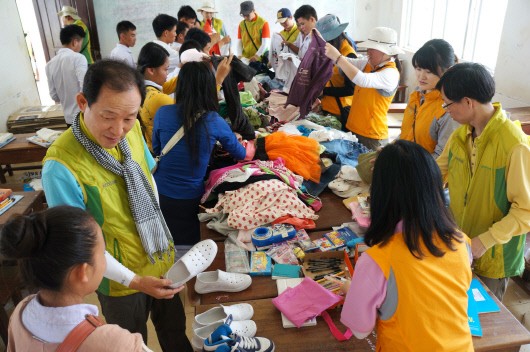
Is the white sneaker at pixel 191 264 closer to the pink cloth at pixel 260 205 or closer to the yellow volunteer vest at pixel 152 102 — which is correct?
the pink cloth at pixel 260 205

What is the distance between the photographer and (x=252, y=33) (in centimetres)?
618

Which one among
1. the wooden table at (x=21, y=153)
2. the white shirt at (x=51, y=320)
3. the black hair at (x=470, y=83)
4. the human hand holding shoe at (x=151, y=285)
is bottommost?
the wooden table at (x=21, y=153)

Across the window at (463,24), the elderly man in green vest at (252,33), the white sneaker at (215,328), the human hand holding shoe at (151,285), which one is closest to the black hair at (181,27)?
the elderly man in green vest at (252,33)

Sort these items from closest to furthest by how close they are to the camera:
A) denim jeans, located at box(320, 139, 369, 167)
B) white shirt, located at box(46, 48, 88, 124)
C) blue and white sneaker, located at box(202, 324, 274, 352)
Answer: blue and white sneaker, located at box(202, 324, 274, 352), denim jeans, located at box(320, 139, 369, 167), white shirt, located at box(46, 48, 88, 124)

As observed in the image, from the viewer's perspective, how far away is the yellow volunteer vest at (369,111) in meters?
2.94

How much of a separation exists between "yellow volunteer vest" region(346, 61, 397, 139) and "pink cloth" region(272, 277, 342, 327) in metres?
1.79

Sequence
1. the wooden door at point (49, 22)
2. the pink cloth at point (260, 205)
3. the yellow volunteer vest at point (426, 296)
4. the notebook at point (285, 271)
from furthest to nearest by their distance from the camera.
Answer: the wooden door at point (49, 22) < the pink cloth at point (260, 205) < the notebook at point (285, 271) < the yellow volunteer vest at point (426, 296)

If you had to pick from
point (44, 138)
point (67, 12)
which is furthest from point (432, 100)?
point (67, 12)

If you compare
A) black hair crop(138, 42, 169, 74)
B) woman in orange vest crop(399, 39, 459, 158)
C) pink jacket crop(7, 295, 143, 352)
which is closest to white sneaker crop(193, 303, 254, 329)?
pink jacket crop(7, 295, 143, 352)

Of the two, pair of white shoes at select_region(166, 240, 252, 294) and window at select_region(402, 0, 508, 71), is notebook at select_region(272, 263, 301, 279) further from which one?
window at select_region(402, 0, 508, 71)

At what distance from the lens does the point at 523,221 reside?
156 cm

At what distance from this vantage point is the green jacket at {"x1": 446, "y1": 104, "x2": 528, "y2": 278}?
1566 mm

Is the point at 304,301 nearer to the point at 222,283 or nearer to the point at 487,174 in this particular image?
the point at 222,283

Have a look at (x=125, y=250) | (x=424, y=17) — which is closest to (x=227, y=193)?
(x=125, y=250)
